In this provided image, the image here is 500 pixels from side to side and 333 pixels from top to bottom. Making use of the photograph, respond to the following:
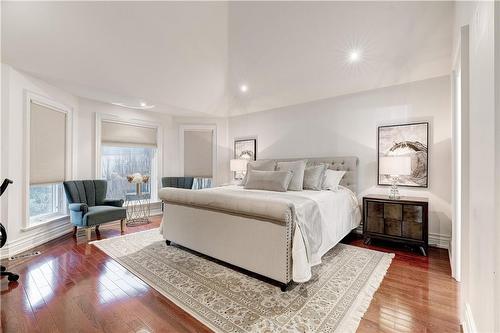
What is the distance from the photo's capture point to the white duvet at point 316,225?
6.77ft

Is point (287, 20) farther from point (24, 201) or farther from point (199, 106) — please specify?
point (24, 201)

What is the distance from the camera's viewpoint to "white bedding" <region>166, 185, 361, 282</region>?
2.06 m

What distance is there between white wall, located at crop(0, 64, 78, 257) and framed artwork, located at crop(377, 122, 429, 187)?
5.21m

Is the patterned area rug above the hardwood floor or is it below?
above

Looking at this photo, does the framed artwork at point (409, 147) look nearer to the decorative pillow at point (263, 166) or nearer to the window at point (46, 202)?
the decorative pillow at point (263, 166)

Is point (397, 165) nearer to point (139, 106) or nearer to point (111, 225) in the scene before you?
point (139, 106)

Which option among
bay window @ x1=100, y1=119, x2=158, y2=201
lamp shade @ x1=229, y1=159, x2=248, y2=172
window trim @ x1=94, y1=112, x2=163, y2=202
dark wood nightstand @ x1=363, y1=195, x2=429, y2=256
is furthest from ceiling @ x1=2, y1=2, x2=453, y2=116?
dark wood nightstand @ x1=363, y1=195, x2=429, y2=256

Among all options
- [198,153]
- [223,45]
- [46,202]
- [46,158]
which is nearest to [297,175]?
[223,45]

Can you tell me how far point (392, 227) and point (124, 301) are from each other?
3336mm

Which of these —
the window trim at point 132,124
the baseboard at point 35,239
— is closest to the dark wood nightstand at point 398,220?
the window trim at point 132,124

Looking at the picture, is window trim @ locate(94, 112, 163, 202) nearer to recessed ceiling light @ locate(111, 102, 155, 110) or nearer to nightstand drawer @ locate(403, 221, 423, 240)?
recessed ceiling light @ locate(111, 102, 155, 110)

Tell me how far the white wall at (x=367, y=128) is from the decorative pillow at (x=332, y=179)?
1.62ft

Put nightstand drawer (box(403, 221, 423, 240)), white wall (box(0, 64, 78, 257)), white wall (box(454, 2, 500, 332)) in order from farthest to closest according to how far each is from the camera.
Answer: nightstand drawer (box(403, 221, 423, 240))
white wall (box(0, 64, 78, 257))
white wall (box(454, 2, 500, 332))

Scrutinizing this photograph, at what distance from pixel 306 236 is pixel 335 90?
2940 millimetres
